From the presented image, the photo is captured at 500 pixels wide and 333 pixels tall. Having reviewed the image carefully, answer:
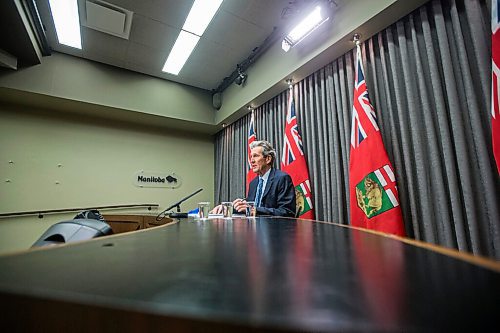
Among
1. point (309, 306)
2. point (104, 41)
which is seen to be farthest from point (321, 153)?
point (104, 41)

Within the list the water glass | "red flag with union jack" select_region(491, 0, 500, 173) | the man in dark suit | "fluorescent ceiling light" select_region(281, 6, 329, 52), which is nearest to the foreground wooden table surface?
the water glass

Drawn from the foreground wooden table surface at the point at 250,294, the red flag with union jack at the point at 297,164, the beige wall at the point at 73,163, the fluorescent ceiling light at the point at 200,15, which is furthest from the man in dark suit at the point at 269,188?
the beige wall at the point at 73,163

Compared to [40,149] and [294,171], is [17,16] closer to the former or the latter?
[40,149]

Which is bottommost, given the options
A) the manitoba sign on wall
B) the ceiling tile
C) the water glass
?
the water glass

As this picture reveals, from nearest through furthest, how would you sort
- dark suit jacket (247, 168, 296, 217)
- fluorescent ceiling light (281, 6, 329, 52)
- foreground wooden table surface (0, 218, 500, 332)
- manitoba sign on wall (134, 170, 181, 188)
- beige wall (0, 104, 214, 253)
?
foreground wooden table surface (0, 218, 500, 332), dark suit jacket (247, 168, 296, 217), fluorescent ceiling light (281, 6, 329, 52), beige wall (0, 104, 214, 253), manitoba sign on wall (134, 170, 181, 188)

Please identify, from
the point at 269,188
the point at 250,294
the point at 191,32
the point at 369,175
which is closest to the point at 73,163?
the point at 191,32

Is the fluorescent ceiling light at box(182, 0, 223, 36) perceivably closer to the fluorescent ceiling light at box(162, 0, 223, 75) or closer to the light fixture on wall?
the fluorescent ceiling light at box(162, 0, 223, 75)

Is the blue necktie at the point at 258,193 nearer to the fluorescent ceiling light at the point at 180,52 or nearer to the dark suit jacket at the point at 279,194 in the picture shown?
the dark suit jacket at the point at 279,194

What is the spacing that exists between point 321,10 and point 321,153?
1.32 metres

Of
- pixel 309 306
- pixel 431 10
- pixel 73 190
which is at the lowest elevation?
pixel 309 306

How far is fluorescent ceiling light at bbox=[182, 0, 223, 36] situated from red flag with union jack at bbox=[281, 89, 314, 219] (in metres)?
1.21

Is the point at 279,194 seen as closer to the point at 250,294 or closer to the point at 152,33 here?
the point at 250,294

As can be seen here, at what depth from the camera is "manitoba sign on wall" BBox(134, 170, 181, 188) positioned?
390cm

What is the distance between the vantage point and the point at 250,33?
2781 mm
